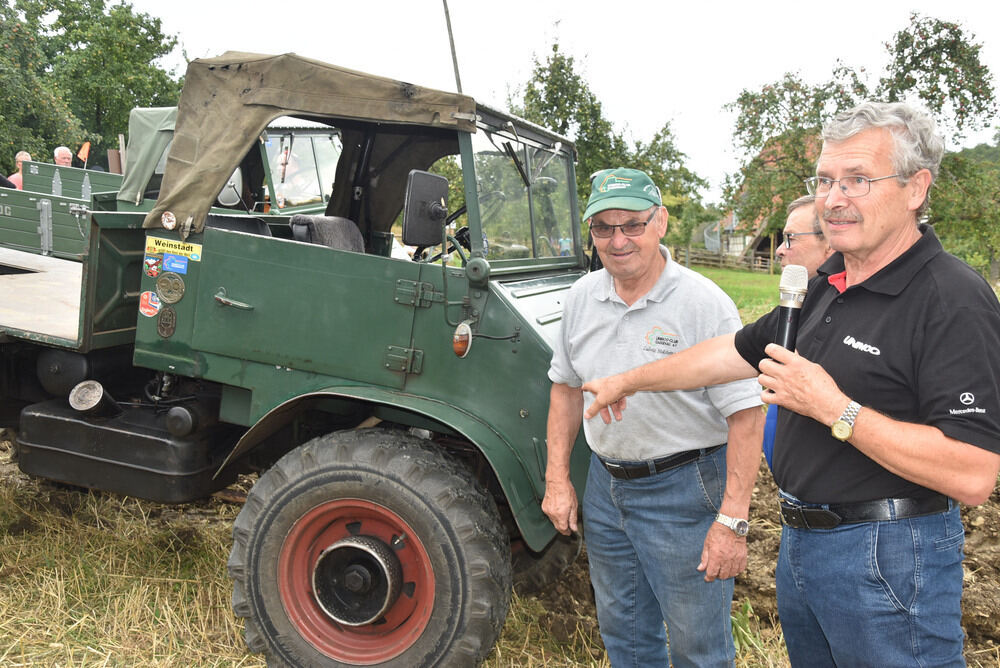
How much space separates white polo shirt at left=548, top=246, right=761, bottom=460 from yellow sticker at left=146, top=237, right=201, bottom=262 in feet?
6.17

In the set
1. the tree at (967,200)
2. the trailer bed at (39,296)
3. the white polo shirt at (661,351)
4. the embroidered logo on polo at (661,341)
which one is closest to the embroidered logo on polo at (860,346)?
the white polo shirt at (661,351)

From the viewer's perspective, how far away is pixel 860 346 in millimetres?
1743

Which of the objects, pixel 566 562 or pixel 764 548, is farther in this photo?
pixel 764 548

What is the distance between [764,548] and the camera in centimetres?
414

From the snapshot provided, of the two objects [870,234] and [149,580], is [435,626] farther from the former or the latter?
[870,234]

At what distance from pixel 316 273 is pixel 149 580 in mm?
1944

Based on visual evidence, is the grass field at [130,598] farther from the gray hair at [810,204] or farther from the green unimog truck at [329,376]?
the gray hair at [810,204]

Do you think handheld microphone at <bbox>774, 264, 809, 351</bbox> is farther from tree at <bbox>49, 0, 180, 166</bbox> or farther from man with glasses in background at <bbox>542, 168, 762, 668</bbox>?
tree at <bbox>49, 0, 180, 166</bbox>

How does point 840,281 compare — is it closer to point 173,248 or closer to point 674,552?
point 674,552

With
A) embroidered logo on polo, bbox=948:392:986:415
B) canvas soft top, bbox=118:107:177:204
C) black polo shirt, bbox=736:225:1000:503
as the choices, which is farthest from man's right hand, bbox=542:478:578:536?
canvas soft top, bbox=118:107:177:204

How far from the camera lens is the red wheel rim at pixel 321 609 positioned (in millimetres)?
3014

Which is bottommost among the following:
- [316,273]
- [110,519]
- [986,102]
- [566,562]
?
[110,519]

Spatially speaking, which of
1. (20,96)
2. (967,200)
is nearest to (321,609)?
(967,200)

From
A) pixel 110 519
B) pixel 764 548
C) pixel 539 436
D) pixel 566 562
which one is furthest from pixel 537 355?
pixel 110 519
